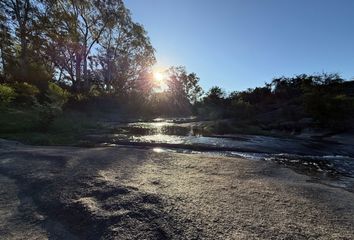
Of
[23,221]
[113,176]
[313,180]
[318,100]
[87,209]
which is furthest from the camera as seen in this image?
[318,100]

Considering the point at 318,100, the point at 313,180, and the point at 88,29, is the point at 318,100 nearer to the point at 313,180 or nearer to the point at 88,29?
the point at 313,180

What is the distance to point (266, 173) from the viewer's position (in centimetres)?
632

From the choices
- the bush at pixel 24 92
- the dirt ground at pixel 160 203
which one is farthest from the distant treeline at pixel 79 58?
the dirt ground at pixel 160 203

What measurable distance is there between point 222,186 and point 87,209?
2.12 m

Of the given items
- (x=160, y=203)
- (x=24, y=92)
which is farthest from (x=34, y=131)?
(x=160, y=203)

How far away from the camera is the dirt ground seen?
3287 mm

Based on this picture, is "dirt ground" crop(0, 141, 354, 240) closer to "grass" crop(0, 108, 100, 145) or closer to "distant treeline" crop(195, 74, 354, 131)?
"grass" crop(0, 108, 100, 145)

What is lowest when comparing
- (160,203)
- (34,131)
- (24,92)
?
(160,203)

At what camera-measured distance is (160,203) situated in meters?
3.96

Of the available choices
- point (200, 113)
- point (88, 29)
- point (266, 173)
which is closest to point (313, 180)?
point (266, 173)

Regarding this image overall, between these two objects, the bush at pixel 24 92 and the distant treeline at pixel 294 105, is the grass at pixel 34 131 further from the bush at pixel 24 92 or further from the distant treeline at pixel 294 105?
the distant treeline at pixel 294 105

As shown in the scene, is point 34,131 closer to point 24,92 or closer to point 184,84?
point 24,92

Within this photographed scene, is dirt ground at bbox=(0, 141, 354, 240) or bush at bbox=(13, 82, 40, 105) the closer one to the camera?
dirt ground at bbox=(0, 141, 354, 240)

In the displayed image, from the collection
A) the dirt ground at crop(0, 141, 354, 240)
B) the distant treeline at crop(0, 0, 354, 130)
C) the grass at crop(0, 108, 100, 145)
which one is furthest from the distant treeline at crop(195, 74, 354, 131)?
the dirt ground at crop(0, 141, 354, 240)
